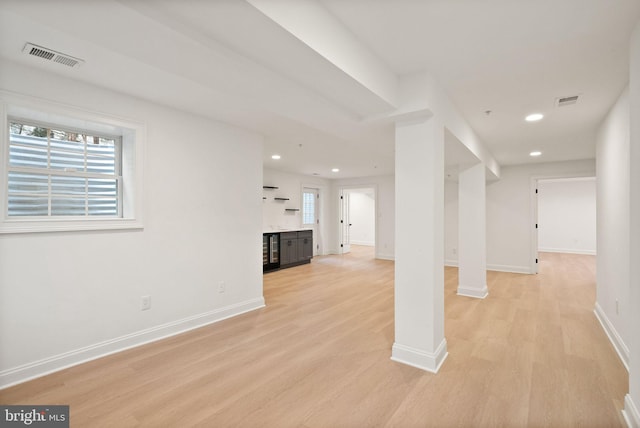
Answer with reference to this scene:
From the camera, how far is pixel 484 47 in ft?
6.46

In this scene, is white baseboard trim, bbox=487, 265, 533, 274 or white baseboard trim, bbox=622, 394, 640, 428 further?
white baseboard trim, bbox=487, 265, 533, 274

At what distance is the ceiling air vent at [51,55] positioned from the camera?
6.31 ft

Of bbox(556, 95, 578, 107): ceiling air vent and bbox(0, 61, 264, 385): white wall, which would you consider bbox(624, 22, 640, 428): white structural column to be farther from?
bbox(0, 61, 264, 385): white wall

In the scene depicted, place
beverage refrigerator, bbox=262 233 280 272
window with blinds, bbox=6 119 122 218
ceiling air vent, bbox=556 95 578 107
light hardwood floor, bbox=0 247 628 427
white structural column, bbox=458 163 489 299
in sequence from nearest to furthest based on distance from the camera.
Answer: light hardwood floor, bbox=0 247 628 427 < window with blinds, bbox=6 119 122 218 < ceiling air vent, bbox=556 95 578 107 < white structural column, bbox=458 163 489 299 < beverage refrigerator, bbox=262 233 280 272

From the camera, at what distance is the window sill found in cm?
212

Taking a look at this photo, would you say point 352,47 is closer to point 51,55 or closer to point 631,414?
point 51,55

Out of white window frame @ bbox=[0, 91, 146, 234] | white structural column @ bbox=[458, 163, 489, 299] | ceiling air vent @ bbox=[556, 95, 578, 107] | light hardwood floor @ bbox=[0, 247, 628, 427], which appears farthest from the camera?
white structural column @ bbox=[458, 163, 489, 299]

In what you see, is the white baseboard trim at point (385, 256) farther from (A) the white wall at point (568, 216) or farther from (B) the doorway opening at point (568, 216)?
(A) the white wall at point (568, 216)

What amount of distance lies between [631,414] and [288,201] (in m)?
6.92

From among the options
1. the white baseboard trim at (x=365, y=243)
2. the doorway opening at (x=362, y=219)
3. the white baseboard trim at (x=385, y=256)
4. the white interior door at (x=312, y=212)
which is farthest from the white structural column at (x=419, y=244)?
the white baseboard trim at (x=365, y=243)

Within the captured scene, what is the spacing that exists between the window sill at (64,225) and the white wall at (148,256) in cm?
5

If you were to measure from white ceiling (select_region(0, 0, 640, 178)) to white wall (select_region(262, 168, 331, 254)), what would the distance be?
4281 mm

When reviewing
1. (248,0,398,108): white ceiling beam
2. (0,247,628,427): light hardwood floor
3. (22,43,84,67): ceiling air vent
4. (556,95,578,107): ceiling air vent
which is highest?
(556,95,578,107): ceiling air vent

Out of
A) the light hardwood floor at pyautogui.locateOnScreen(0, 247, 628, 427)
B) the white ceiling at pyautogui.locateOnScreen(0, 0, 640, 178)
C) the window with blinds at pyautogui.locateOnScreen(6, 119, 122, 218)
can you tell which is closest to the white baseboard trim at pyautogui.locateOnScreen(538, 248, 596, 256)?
the light hardwood floor at pyautogui.locateOnScreen(0, 247, 628, 427)
